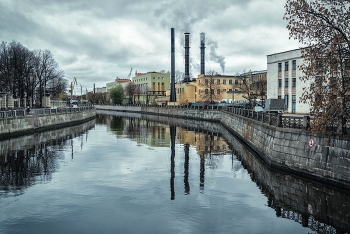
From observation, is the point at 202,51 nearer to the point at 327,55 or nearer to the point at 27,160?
the point at 27,160

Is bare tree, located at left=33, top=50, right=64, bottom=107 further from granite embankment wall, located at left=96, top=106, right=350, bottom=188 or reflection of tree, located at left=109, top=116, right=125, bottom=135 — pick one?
granite embankment wall, located at left=96, top=106, right=350, bottom=188

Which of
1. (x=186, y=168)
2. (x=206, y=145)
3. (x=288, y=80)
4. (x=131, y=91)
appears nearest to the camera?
(x=186, y=168)

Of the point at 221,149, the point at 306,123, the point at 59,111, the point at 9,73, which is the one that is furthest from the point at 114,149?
the point at 9,73

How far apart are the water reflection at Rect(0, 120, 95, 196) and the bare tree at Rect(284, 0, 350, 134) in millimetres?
15040

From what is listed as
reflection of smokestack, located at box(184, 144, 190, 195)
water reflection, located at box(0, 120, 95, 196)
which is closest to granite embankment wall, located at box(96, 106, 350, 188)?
reflection of smokestack, located at box(184, 144, 190, 195)

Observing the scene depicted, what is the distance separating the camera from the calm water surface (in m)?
13.0

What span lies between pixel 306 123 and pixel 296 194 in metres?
4.40

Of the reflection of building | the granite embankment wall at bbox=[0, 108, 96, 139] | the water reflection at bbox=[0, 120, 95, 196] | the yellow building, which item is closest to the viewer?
the water reflection at bbox=[0, 120, 95, 196]

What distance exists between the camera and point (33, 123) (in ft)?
141

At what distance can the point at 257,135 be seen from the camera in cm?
2867

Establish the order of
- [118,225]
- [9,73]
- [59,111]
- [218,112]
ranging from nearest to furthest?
[118,225] < [59,111] < [218,112] < [9,73]

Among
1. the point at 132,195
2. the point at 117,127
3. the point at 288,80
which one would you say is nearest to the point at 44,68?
the point at 117,127

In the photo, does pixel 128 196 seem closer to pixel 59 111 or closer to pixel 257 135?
pixel 257 135

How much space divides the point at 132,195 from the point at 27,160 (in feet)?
40.9
